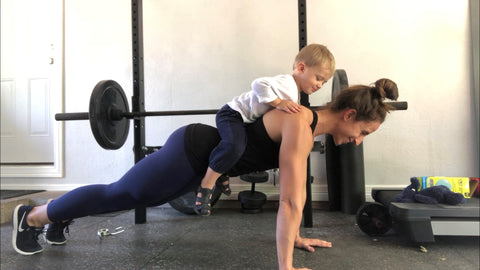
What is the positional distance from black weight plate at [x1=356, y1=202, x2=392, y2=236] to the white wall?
60 centimetres

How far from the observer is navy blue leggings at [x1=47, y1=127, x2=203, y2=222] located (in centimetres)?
97

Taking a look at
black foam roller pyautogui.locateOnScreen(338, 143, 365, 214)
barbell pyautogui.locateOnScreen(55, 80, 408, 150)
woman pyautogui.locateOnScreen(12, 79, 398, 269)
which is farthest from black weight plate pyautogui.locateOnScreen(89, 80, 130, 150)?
black foam roller pyautogui.locateOnScreen(338, 143, 365, 214)

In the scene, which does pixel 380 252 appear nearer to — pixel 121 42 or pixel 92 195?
pixel 92 195

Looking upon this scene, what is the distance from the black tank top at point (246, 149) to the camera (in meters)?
0.98

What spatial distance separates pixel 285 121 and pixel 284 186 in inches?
8.3

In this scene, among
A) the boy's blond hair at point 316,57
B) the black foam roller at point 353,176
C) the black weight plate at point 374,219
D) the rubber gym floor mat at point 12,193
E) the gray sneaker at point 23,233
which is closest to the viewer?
the boy's blond hair at point 316,57

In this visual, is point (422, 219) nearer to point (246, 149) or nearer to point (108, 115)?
point (246, 149)

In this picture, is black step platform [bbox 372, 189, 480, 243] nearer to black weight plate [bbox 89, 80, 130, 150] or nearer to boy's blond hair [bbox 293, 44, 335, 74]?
boy's blond hair [bbox 293, 44, 335, 74]

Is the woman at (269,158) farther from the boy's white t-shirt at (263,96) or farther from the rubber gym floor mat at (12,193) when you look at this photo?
the rubber gym floor mat at (12,193)

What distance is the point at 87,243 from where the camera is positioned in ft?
4.64

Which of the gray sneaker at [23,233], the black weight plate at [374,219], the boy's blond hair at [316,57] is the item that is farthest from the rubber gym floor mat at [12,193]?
the black weight plate at [374,219]

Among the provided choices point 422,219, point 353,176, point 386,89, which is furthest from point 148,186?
point 353,176

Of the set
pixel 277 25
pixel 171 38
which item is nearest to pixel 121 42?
pixel 171 38

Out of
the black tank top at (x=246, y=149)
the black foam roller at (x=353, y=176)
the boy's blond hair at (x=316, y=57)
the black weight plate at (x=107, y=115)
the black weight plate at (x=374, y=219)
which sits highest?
the boy's blond hair at (x=316, y=57)
